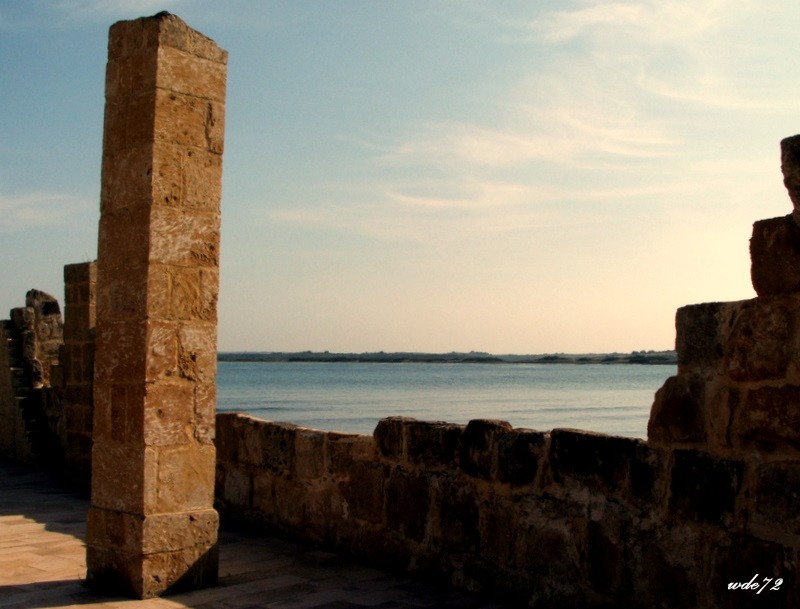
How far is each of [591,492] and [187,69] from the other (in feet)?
10.6

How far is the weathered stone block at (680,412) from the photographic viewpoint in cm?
397

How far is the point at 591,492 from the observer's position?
4465mm

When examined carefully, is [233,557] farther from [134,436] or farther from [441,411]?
[441,411]

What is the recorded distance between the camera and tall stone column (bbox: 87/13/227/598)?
5.20 meters

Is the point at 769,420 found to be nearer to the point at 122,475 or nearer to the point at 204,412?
the point at 204,412

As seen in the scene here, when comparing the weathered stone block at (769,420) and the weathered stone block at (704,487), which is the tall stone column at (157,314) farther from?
the weathered stone block at (769,420)

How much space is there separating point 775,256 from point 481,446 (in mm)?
2032

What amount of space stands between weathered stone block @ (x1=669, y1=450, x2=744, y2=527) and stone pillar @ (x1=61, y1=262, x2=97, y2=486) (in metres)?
6.91

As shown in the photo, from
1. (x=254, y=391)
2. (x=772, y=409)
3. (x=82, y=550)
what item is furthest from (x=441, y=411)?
(x=772, y=409)

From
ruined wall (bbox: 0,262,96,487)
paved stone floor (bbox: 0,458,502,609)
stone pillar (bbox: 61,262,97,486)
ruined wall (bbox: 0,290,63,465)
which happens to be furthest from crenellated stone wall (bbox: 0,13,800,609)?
ruined wall (bbox: 0,290,63,465)

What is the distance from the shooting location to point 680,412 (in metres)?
4.05

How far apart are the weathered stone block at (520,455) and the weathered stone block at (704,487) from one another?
0.87 meters

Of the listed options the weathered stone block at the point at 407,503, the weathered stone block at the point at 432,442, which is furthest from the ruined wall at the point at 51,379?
the weathered stone block at the point at 432,442

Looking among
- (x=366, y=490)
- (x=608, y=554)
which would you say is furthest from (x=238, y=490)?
(x=608, y=554)
